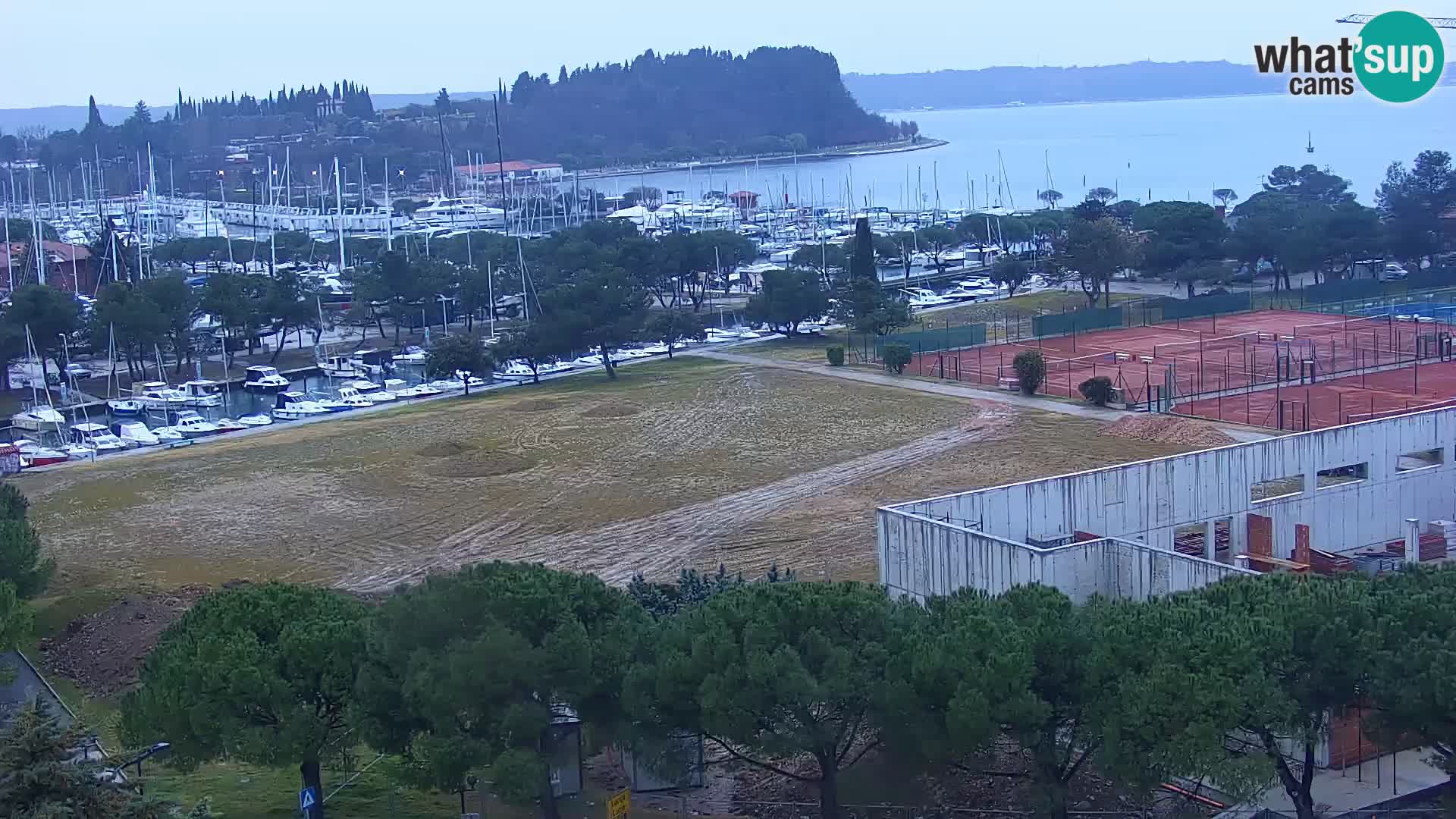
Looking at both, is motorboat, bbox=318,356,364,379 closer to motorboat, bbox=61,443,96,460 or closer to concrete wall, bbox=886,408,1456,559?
motorboat, bbox=61,443,96,460

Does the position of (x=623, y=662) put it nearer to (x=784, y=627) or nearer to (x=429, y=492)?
(x=784, y=627)

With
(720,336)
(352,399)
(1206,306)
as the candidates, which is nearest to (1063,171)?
(1206,306)

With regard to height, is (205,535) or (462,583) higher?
(462,583)

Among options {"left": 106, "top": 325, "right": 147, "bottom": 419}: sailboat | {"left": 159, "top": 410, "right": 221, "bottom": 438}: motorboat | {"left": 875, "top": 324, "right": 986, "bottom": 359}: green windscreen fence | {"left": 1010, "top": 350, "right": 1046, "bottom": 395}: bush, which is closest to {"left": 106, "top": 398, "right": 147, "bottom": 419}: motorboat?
{"left": 106, "top": 325, "right": 147, "bottom": 419}: sailboat

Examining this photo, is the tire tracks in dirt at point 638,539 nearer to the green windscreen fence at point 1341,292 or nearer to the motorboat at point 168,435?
the motorboat at point 168,435

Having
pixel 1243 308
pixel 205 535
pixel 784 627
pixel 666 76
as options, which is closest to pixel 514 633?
pixel 784 627

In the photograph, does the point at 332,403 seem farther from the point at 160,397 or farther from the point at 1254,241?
the point at 1254,241

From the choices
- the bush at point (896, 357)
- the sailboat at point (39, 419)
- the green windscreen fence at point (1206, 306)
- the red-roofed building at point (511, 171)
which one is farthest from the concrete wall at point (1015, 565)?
the red-roofed building at point (511, 171)
